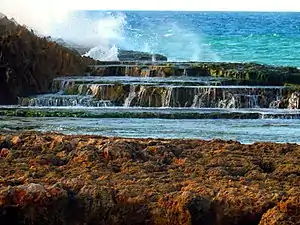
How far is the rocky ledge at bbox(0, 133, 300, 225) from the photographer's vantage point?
20.8 ft

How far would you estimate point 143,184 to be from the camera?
680 centimetres

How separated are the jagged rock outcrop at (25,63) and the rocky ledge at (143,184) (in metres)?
16.4

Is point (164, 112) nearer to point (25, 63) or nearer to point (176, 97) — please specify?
point (176, 97)

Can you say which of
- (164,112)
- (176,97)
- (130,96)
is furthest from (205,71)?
(164,112)

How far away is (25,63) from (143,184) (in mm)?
18818

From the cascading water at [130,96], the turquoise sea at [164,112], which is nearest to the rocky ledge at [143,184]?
the turquoise sea at [164,112]

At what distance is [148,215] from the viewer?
6.41m

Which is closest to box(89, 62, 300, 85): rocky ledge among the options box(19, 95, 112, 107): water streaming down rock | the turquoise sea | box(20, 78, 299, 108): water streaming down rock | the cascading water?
the turquoise sea

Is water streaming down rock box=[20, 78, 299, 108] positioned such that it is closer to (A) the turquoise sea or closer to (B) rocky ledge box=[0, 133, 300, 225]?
(A) the turquoise sea

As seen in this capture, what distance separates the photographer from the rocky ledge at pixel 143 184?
20.8 ft

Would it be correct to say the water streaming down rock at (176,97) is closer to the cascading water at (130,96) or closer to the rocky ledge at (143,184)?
the cascading water at (130,96)

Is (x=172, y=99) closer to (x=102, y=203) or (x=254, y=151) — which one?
(x=254, y=151)

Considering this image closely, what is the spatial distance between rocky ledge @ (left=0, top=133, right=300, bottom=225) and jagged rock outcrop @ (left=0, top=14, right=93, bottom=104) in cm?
1638

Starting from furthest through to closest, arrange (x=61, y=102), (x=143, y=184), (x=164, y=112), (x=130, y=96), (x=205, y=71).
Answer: (x=205, y=71)
(x=130, y=96)
(x=61, y=102)
(x=164, y=112)
(x=143, y=184)
